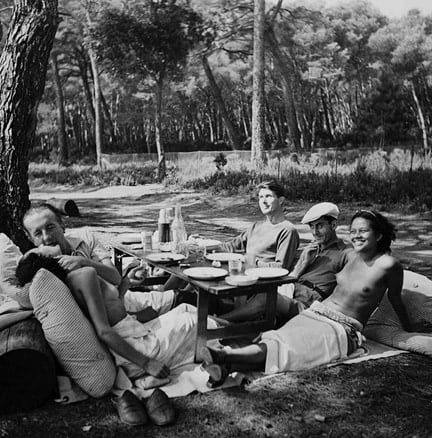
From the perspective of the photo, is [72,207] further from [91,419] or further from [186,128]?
[186,128]

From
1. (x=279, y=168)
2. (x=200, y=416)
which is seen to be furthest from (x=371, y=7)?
(x=200, y=416)

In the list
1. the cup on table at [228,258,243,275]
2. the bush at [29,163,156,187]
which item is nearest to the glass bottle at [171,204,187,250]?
the cup on table at [228,258,243,275]

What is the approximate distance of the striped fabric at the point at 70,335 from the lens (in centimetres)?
325

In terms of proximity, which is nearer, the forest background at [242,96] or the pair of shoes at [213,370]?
the pair of shoes at [213,370]

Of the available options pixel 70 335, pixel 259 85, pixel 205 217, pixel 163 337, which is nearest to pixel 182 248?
pixel 163 337

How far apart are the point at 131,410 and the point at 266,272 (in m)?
1.35

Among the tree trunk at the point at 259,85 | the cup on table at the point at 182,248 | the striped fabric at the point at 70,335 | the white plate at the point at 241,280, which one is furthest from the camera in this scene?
the tree trunk at the point at 259,85

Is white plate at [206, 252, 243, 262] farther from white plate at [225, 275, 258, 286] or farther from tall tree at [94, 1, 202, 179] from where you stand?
tall tree at [94, 1, 202, 179]

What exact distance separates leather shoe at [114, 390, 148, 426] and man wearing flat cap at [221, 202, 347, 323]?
1.33 metres

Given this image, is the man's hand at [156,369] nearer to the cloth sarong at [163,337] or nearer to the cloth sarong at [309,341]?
the cloth sarong at [163,337]

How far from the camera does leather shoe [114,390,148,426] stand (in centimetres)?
296

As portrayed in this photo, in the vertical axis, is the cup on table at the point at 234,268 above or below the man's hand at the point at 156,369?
above

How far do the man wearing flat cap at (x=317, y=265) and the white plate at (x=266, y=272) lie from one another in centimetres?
39

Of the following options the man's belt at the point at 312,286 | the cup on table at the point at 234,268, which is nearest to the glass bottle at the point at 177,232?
the cup on table at the point at 234,268
